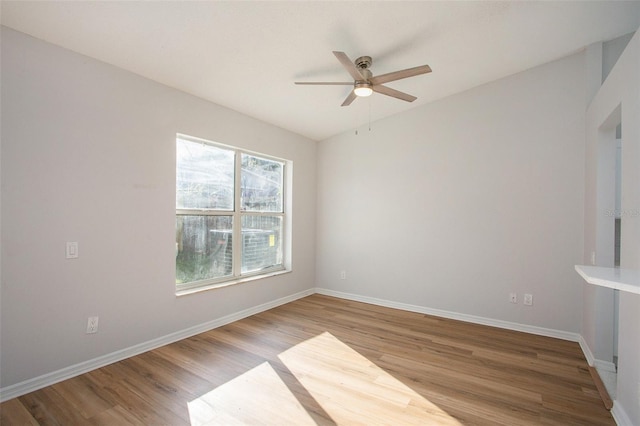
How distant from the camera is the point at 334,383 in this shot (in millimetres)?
2428

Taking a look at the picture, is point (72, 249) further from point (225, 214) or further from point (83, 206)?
point (225, 214)

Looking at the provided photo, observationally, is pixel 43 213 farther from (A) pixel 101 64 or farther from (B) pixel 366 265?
(B) pixel 366 265

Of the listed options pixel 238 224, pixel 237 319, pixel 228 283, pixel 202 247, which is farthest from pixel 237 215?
pixel 237 319

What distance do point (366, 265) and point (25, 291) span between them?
12.8ft

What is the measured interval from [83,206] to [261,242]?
2319 millimetres

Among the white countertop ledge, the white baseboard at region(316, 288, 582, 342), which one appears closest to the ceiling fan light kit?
the white countertop ledge

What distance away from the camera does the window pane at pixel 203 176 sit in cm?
339

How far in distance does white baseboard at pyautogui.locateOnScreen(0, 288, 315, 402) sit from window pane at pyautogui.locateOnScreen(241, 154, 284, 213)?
145 centimetres

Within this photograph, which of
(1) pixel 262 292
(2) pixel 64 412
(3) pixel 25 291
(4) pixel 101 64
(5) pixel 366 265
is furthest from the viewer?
(5) pixel 366 265

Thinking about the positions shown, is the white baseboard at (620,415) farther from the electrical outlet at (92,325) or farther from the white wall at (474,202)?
the electrical outlet at (92,325)

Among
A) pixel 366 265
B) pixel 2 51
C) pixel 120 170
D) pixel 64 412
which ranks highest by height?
pixel 2 51

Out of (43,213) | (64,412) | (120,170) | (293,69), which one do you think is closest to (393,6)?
(293,69)

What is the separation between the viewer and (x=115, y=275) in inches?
107

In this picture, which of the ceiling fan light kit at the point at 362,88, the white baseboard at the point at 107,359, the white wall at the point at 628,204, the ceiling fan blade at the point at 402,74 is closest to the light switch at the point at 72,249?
the white baseboard at the point at 107,359
